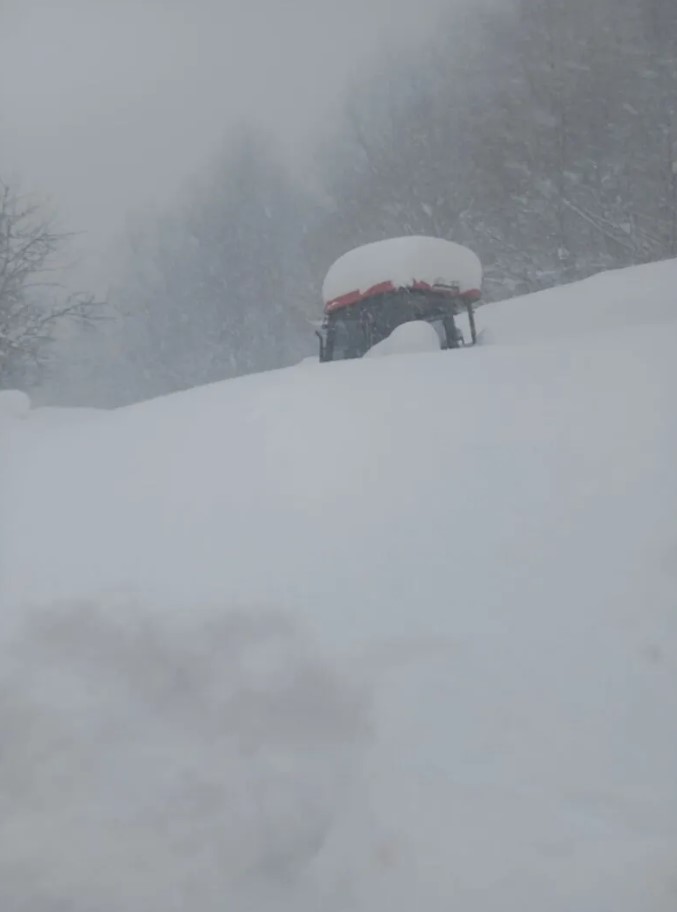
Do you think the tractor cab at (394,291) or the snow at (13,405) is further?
the tractor cab at (394,291)

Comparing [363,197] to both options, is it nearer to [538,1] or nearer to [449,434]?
[538,1]

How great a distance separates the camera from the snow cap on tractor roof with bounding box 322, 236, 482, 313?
760 centimetres

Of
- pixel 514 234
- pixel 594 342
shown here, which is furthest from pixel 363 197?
pixel 594 342

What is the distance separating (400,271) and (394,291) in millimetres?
206

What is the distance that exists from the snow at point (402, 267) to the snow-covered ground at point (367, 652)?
3.26m

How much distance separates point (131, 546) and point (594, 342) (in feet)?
9.31

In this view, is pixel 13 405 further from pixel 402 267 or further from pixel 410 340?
pixel 402 267

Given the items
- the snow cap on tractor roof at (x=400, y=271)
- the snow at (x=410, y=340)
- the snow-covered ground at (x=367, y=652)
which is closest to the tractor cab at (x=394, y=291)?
the snow cap on tractor roof at (x=400, y=271)

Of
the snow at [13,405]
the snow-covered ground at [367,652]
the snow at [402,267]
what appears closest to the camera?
the snow-covered ground at [367,652]

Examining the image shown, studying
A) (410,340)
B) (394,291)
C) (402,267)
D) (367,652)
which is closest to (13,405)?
(410,340)

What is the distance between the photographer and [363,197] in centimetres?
2195

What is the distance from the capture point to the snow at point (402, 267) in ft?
24.9

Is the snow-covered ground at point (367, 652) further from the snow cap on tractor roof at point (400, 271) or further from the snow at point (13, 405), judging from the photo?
the snow cap on tractor roof at point (400, 271)

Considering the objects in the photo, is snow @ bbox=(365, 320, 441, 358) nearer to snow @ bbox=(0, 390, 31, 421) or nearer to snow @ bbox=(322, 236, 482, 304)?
snow @ bbox=(322, 236, 482, 304)
